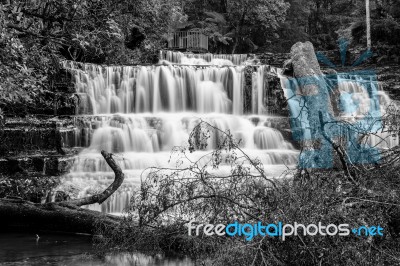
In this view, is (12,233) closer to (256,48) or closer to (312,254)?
(312,254)

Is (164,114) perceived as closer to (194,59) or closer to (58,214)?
(194,59)

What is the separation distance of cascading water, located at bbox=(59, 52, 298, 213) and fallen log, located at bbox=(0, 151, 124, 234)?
2648 mm

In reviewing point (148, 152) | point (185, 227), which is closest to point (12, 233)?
point (185, 227)

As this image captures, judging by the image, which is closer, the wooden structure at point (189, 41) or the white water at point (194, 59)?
the white water at point (194, 59)

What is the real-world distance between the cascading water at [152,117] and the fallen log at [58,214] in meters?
2.65

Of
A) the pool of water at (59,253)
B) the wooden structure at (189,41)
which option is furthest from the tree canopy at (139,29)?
the pool of water at (59,253)

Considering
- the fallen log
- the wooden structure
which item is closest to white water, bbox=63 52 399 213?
the fallen log

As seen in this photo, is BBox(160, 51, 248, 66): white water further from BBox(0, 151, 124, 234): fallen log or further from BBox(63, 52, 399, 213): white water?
BBox(0, 151, 124, 234): fallen log

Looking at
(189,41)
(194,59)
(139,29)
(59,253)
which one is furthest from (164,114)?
(189,41)

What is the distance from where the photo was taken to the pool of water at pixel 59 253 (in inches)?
307

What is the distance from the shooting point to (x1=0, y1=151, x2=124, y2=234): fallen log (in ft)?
30.3

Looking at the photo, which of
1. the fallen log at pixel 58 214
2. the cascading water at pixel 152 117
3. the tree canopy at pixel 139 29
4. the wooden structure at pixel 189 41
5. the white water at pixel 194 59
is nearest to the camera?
the tree canopy at pixel 139 29

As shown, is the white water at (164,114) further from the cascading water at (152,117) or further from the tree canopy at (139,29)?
the tree canopy at (139,29)

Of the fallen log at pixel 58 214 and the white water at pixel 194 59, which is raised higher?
the white water at pixel 194 59
